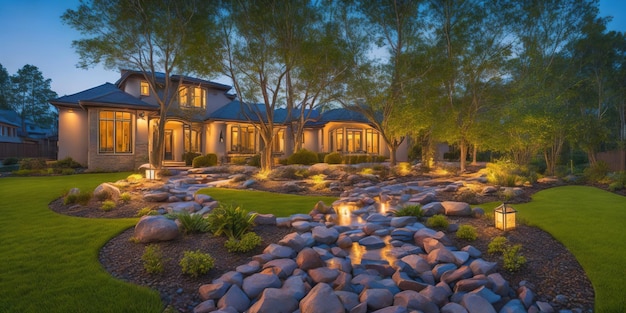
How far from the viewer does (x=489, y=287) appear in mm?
3600

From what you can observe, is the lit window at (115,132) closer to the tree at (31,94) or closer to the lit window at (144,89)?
the lit window at (144,89)

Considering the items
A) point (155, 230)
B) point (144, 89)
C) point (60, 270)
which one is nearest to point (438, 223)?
point (155, 230)

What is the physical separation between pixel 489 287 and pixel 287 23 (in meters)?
12.0

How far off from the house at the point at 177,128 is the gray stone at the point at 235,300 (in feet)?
39.6

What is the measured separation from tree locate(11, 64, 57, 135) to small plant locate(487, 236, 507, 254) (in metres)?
57.9

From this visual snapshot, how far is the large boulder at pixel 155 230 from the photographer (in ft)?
15.2

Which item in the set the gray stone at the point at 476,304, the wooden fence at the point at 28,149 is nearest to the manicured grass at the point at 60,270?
the gray stone at the point at 476,304

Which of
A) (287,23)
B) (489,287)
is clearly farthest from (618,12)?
(489,287)

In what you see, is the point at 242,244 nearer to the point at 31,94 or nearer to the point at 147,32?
the point at 147,32

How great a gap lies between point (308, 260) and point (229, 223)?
1.47 metres

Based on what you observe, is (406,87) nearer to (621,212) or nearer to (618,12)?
(621,212)

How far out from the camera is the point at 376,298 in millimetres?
3305

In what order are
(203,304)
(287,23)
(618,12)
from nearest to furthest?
(203,304)
(287,23)
(618,12)

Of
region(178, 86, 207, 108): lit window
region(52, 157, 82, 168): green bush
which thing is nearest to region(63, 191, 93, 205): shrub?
region(52, 157, 82, 168): green bush
